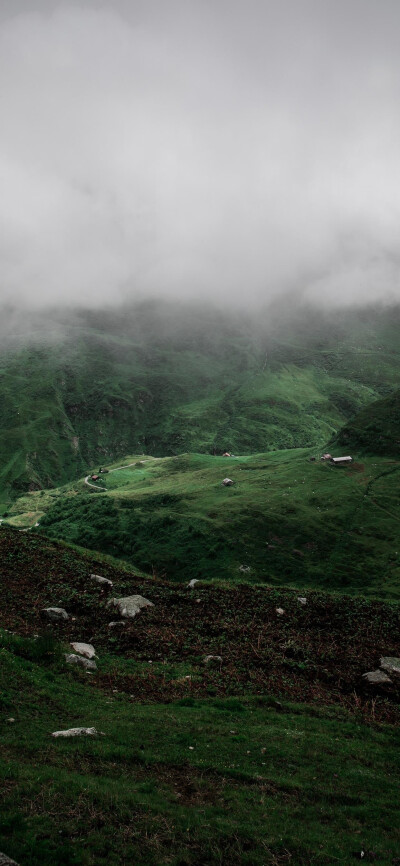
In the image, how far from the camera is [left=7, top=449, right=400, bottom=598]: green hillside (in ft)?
258

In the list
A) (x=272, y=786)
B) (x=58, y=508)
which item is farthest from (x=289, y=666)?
(x=58, y=508)

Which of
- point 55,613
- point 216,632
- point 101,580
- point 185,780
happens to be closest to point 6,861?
point 185,780

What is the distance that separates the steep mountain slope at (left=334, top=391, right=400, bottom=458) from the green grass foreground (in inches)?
4103

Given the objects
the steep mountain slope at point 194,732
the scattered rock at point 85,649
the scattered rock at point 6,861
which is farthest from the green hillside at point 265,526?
the scattered rock at point 6,861

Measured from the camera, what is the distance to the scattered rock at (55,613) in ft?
90.9

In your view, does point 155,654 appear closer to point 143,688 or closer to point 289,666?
point 143,688

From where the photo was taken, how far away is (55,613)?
28.0 metres

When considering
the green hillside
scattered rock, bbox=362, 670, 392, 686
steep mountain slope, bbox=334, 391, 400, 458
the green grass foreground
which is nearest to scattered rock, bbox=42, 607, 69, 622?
the green grass foreground

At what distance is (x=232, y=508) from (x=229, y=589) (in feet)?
201

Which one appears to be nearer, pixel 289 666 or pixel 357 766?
pixel 357 766

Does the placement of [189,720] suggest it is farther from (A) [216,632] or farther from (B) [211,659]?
(A) [216,632]

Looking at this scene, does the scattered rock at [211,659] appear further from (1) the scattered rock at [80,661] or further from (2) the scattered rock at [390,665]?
(2) the scattered rock at [390,665]

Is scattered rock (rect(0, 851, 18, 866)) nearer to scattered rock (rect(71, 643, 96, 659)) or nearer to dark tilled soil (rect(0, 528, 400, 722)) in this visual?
dark tilled soil (rect(0, 528, 400, 722))

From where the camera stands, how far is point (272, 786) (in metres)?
14.4
